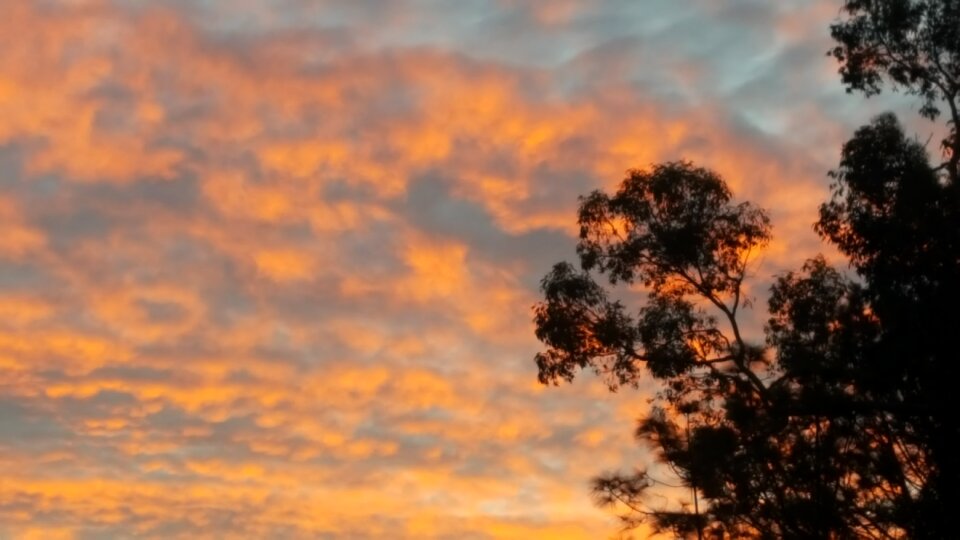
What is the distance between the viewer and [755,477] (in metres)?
32.5

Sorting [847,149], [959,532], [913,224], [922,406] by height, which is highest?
[847,149]

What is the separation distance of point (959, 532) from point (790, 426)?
5.38m

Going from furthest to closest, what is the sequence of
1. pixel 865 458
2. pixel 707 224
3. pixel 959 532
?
pixel 707 224, pixel 865 458, pixel 959 532

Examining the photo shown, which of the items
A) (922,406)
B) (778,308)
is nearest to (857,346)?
(922,406)

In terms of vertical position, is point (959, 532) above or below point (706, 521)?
below

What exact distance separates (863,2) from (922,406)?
29.6 feet

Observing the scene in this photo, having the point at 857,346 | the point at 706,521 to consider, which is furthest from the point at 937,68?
the point at 706,521

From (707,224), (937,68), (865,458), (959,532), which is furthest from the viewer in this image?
(707,224)

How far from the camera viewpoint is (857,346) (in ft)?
92.3

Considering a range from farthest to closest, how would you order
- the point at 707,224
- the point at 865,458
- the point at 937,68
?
the point at 707,224, the point at 865,458, the point at 937,68

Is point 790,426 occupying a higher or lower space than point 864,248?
lower

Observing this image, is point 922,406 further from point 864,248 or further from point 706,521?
point 706,521

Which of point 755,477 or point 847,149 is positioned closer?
point 847,149

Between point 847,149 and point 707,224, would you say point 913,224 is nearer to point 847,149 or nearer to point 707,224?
point 847,149
